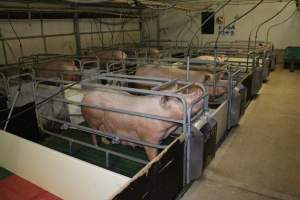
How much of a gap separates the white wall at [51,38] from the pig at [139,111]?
10.3 feet

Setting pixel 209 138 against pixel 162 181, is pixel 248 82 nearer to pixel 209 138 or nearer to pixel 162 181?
pixel 209 138

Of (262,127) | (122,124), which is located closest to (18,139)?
(122,124)

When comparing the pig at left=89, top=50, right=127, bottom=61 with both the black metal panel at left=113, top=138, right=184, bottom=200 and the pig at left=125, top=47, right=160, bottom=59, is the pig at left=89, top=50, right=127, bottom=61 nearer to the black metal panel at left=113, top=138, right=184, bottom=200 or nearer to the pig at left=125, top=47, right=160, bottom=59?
the pig at left=125, top=47, right=160, bottom=59

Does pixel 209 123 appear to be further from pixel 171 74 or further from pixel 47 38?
pixel 47 38

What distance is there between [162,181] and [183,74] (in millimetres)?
2070

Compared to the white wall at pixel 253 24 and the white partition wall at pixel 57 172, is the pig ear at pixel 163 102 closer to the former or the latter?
the white partition wall at pixel 57 172

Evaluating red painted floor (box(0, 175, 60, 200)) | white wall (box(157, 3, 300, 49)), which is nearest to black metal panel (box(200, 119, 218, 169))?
red painted floor (box(0, 175, 60, 200))

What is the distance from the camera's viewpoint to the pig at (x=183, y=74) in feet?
10.6

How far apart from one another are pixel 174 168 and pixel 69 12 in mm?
5029

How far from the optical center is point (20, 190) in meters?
1.98

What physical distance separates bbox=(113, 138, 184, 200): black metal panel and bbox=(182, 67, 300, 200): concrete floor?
0.37 meters

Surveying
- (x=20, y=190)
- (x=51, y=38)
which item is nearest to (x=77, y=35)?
(x=51, y=38)

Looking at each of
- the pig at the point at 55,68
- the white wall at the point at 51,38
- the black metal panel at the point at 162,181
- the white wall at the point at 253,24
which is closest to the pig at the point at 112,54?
the white wall at the point at 51,38

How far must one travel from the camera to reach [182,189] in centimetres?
207
